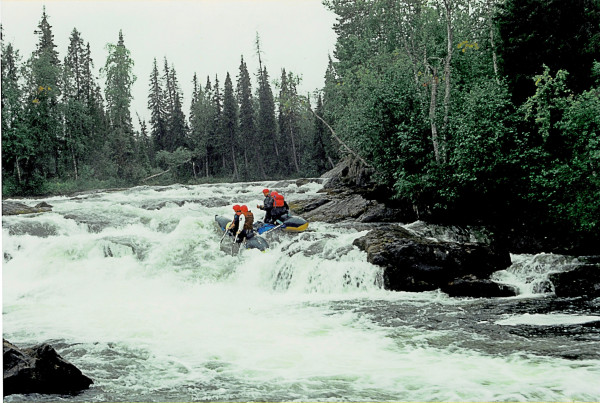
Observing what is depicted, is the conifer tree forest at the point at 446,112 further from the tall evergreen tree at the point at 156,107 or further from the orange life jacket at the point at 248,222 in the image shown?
the tall evergreen tree at the point at 156,107

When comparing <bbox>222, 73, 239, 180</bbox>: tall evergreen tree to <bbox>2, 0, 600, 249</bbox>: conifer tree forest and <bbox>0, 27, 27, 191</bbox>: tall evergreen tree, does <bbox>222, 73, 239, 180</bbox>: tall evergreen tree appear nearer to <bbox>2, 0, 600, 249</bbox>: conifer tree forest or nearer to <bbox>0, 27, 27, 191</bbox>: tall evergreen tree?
<bbox>2, 0, 600, 249</bbox>: conifer tree forest

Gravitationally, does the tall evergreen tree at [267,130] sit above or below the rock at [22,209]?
above

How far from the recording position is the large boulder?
35.7 ft

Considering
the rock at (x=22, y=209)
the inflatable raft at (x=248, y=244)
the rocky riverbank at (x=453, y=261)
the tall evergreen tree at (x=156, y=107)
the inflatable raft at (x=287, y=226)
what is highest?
the tall evergreen tree at (x=156, y=107)

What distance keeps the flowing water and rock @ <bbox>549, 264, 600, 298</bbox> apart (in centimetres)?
30

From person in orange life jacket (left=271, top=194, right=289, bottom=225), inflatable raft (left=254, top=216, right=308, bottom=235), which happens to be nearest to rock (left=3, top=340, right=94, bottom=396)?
inflatable raft (left=254, top=216, right=308, bottom=235)

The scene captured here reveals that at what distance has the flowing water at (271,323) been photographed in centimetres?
545

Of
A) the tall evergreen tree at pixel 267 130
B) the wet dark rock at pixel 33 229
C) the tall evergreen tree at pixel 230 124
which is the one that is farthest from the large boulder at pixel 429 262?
the tall evergreen tree at pixel 267 130

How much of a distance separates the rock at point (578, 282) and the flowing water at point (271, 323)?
1.00ft

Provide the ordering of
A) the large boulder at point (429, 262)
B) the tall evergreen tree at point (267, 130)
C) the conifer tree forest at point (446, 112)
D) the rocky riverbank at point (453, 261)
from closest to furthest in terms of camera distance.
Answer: the rocky riverbank at point (453, 261) → the large boulder at point (429, 262) → the conifer tree forest at point (446, 112) → the tall evergreen tree at point (267, 130)

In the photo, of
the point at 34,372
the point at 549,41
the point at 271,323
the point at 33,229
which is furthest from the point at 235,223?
the point at 549,41

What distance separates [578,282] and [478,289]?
6.15 ft

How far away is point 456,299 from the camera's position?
9.97 meters

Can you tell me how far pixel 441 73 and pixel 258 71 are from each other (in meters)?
43.7
